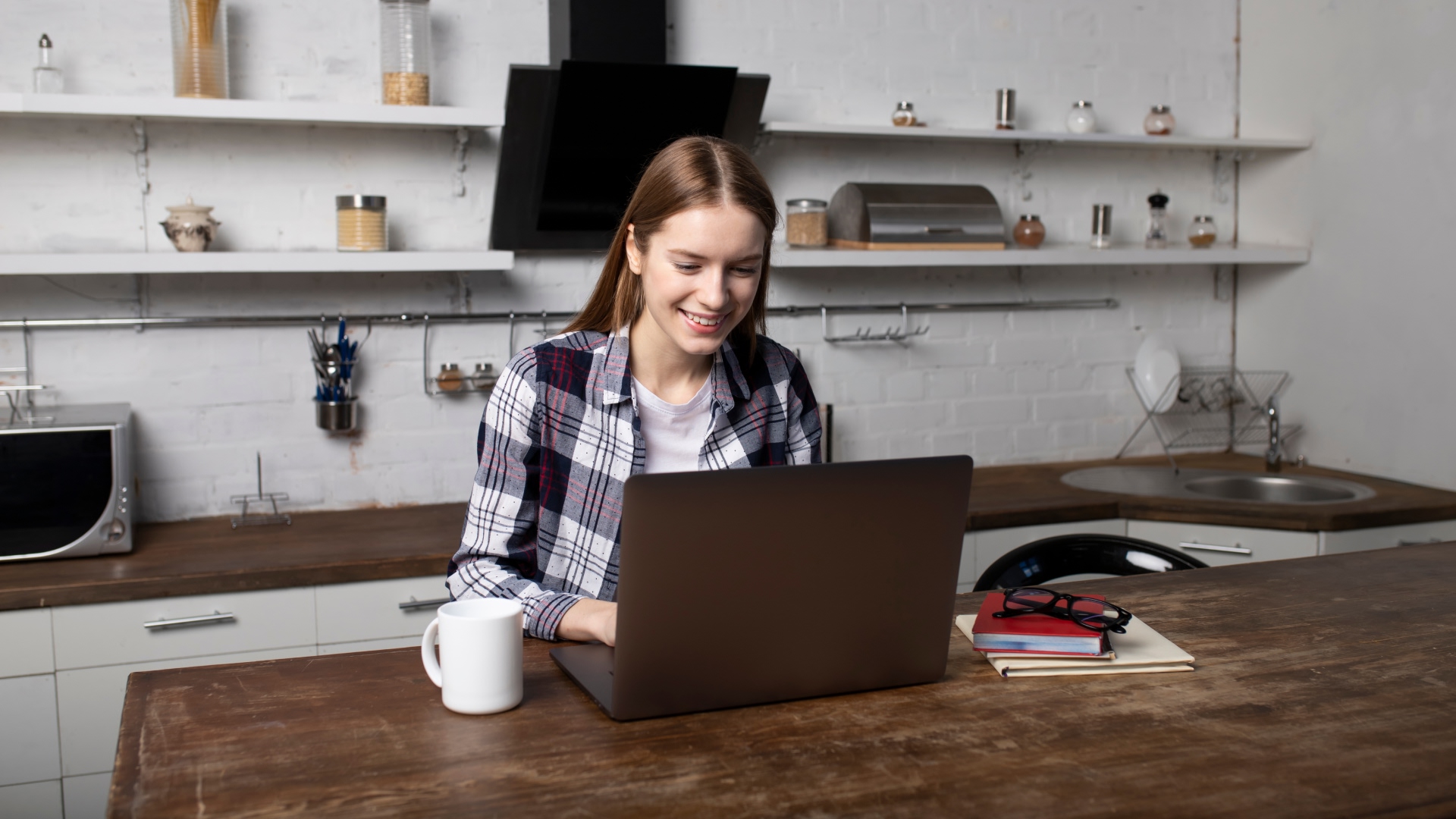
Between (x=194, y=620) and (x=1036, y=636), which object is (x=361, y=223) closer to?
(x=194, y=620)

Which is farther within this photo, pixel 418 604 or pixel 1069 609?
pixel 418 604

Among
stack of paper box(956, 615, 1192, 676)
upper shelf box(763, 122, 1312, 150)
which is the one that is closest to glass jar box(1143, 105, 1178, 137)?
upper shelf box(763, 122, 1312, 150)

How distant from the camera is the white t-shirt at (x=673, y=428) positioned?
1.66 m

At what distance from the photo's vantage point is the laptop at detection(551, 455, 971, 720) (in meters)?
1.05

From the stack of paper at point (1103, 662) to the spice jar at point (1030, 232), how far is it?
2.08 metres

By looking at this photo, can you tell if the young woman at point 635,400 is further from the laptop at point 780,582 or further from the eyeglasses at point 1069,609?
the eyeglasses at point 1069,609

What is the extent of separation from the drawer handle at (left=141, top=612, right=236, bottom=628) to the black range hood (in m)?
1.08

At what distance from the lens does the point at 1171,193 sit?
3.62 meters

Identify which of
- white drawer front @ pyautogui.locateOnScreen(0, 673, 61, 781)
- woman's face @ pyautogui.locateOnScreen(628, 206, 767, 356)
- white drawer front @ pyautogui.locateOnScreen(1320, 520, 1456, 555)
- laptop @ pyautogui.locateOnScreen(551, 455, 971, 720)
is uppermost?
woman's face @ pyautogui.locateOnScreen(628, 206, 767, 356)

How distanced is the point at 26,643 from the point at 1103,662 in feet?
6.29

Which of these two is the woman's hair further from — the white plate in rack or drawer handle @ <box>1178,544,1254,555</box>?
the white plate in rack

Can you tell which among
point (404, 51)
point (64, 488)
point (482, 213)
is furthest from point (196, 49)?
point (64, 488)

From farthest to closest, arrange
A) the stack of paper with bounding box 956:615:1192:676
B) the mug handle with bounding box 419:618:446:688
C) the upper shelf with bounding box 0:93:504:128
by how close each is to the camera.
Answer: the upper shelf with bounding box 0:93:504:128 → the stack of paper with bounding box 956:615:1192:676 → the mug handle with bounding box 419:618:446:688

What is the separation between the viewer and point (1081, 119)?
327 cm
